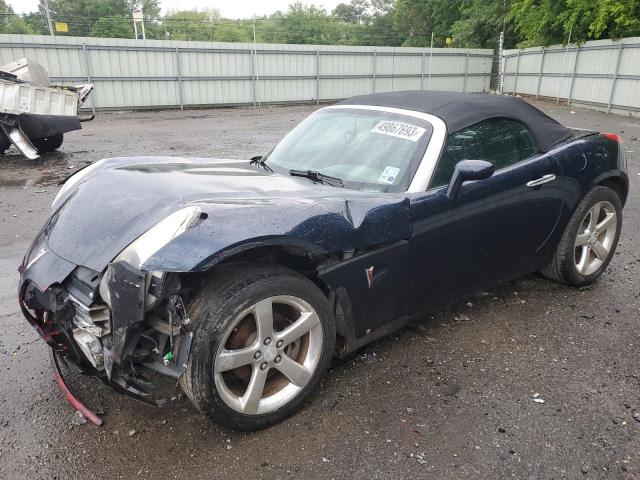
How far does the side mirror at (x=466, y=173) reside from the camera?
9.12 feet

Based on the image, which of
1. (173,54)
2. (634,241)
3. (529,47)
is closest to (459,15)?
(529,47)

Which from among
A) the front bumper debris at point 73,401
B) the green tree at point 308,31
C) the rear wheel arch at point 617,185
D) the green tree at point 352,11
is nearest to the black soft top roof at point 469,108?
the rear wheel arch at point 617,185

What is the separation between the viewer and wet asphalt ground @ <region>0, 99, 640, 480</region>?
221 cm

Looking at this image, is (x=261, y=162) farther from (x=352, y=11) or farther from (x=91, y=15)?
(x=352, y=11)

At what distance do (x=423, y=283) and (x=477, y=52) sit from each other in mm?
27537

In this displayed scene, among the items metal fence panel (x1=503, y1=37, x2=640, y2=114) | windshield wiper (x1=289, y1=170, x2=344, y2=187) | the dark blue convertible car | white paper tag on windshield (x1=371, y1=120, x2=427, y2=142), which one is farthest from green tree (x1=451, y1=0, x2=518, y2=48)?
windshield wiper (x1=289, y1=170, x2=344, y2=187)

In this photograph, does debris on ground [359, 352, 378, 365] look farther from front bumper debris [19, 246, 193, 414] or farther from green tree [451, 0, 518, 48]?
green tree [451, 0, 518, 48]

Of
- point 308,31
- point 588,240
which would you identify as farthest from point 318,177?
point 308,31

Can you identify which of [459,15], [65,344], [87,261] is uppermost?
[459,15]

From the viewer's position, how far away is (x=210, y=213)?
2160mm

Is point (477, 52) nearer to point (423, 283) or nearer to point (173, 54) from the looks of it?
point (173, 54)

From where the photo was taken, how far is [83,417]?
2.49m

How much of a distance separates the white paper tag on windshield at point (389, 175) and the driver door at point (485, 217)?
209mm

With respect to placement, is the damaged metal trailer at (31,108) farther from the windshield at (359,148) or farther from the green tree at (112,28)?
the green tree at (112,28)
